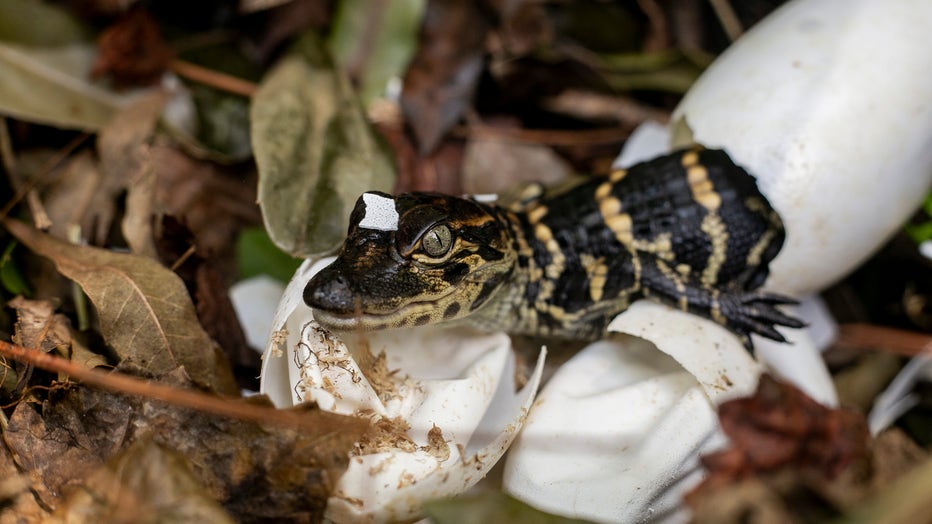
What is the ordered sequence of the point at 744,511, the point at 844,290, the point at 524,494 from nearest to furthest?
1. the point at 744,511
2. the point at 524,494
3. the point at 844,290

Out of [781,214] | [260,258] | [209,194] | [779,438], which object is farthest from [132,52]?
[779,438]

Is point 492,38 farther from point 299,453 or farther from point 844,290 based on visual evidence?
point 299,453

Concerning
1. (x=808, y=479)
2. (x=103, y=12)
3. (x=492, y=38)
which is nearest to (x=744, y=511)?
(x=808, y=479)

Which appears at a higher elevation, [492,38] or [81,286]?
[492,38]

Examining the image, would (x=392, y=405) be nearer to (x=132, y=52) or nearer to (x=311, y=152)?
(x=311, y=152)

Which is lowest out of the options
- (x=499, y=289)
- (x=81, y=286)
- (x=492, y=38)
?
(x=499, y=289)

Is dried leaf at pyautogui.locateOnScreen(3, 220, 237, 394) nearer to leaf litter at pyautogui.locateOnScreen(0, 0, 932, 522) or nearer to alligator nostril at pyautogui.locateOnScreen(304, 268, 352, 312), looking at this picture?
leaf litter at pyautogui.locateOnScreen(0, 0, 932, 522)
